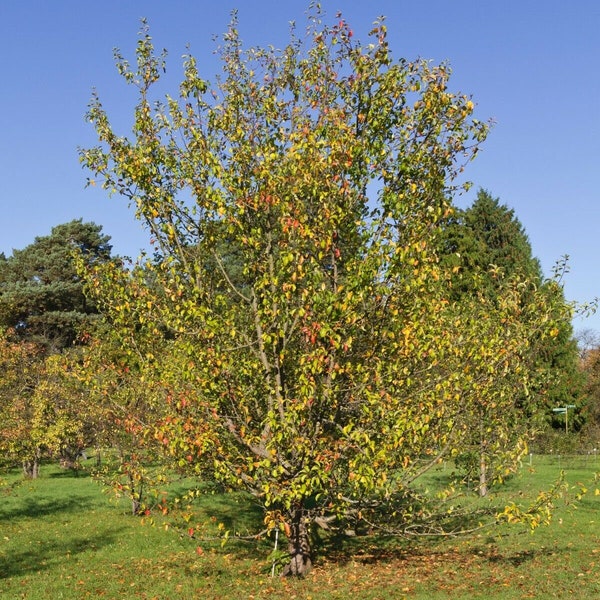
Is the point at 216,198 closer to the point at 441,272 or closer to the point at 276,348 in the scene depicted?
the point at 276,348

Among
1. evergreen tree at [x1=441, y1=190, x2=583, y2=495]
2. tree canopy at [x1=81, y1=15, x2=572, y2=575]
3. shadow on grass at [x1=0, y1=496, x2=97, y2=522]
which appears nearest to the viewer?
tree canopy at [x1=81, y1=15, x2=572, y2=575]

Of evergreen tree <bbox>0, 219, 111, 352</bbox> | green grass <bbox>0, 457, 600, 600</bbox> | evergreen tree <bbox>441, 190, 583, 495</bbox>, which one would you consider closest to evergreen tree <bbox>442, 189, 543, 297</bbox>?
evergreen tree <bbox>441, 190, 583, 495</bbox>

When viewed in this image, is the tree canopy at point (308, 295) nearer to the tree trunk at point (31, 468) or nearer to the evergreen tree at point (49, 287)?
the tree trunk at point (31, 468)

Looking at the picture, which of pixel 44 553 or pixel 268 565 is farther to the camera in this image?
pixel 44 553

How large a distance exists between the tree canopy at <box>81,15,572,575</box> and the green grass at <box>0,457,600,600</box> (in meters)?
1.48

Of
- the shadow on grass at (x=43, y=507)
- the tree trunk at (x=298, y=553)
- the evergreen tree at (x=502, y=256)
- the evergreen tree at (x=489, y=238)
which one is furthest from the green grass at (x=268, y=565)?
the evergreen tree at (x=489, y=238)

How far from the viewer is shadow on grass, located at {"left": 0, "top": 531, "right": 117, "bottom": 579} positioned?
638 inches

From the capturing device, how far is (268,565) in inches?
593

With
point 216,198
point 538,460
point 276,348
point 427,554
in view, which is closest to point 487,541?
point 427,554

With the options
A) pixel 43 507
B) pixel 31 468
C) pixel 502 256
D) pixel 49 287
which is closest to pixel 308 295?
pixel 43 507

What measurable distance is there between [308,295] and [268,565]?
7.46m

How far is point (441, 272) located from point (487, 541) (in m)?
8.64

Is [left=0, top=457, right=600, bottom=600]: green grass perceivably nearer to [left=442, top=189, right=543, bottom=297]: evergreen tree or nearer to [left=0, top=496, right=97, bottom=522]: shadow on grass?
[left=0, top=496, right=97, bottom=522]: shadow on grass

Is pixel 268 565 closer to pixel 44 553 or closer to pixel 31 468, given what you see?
pixel 44 553
